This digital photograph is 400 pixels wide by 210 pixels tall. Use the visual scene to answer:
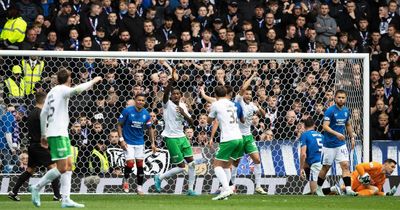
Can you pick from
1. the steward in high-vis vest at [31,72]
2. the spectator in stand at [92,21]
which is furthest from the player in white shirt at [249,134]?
the spectator in stand at [92,21]

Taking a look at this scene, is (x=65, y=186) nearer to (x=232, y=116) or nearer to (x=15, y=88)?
(x=232, y=116)

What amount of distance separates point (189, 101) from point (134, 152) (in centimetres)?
209

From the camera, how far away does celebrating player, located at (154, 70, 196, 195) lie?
23.2 meters

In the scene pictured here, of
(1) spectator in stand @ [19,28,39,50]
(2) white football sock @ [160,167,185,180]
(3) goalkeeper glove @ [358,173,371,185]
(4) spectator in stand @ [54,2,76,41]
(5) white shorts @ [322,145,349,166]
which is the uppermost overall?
(4) spectator in stand @ [54,2,76,41]

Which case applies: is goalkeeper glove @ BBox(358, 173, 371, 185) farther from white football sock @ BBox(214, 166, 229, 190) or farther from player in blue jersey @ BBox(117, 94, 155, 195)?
player in blue jersey @ BBox(117, 94, 155, 195)

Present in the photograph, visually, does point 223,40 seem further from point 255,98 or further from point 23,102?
point 23,102

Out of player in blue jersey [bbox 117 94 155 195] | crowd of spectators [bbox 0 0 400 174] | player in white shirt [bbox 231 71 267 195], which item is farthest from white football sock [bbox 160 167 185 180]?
crowd of spectators [bbox 0 0 400 174]

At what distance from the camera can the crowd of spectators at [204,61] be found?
24.0 m

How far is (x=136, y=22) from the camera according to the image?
90.2 ft

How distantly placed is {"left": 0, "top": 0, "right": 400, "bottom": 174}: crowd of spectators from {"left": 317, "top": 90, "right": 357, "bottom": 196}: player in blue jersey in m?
1.54

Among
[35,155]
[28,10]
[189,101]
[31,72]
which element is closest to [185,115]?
[189,101]

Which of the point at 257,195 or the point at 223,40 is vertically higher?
the point at 223,40

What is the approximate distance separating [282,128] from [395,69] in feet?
15.5

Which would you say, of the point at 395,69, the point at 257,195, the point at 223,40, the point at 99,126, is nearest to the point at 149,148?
the point at 99,126
